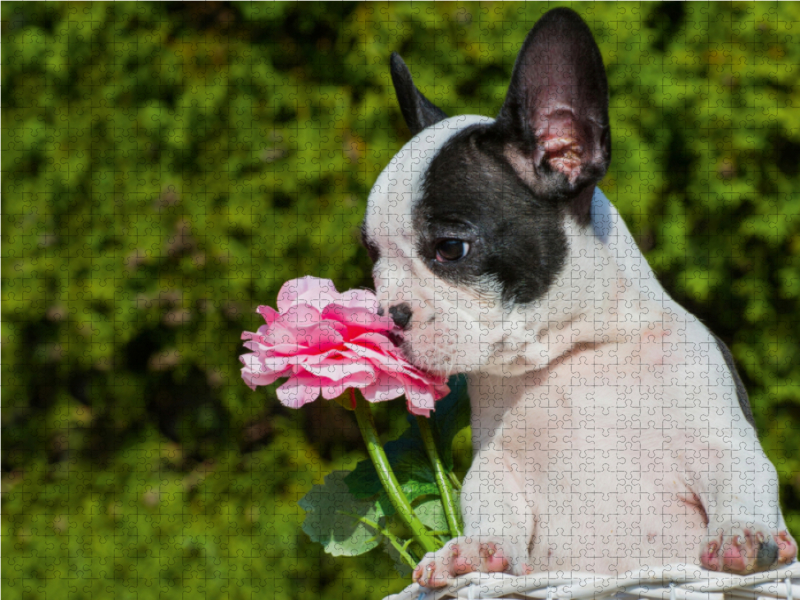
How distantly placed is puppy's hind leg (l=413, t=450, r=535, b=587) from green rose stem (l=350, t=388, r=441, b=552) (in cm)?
7

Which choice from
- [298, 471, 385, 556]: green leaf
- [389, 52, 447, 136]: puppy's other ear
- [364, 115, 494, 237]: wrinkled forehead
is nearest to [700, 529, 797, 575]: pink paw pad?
[298, 471, 385, 556]: green leaf

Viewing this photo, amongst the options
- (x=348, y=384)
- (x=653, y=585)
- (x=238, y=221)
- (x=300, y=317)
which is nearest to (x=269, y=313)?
(x=300, y=317)

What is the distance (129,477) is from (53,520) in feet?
0.98

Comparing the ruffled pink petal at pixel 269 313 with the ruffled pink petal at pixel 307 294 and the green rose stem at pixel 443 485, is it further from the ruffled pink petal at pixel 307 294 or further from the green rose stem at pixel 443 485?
the green rose stem at pixel 443 485

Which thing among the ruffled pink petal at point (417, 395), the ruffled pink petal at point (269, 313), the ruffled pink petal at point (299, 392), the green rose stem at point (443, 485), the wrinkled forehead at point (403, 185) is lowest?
the green rose stem at point (443, 485)

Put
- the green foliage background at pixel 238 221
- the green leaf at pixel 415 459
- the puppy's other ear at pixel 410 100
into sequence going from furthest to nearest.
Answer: the green foliage background at pixel 238 221 → the puppy's other ear at pixel 410 100 → the green leaf at pixel 415 459

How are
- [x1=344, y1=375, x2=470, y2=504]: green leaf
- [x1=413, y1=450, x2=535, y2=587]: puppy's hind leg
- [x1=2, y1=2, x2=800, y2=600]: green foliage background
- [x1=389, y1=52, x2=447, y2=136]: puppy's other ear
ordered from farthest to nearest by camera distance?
1. [x1=2, y1=2, x2=800, y2=600]: green foliage background
2. [x1=389, y1=52, x2=447, y2=136]: puppy's other ear
3. [x1=344, y1=375, x2=470, y2=504]: green leaf
4. [x1=413, y1=450, x2=535, y2=587]: puppy's hind leg

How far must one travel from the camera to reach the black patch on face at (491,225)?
4.02ft

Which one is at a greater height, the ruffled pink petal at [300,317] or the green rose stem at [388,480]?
the ruffled pink petal at [300,317]

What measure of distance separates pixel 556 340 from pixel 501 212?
209 mm

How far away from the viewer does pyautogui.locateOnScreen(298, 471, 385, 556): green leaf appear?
1.30 m

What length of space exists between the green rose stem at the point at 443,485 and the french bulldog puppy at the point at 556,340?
0.03 metres

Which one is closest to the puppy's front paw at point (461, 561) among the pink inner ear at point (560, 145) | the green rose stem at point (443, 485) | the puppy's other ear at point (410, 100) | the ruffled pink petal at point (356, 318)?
the green rose stem at point (443, 485)

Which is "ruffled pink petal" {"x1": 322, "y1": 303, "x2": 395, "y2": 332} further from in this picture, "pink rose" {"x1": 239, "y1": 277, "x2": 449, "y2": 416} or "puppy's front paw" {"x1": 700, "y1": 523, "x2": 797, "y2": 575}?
"puppy's front paw" {"x1": 700, "y1": 523, "x2": 797, "y2": 575}
